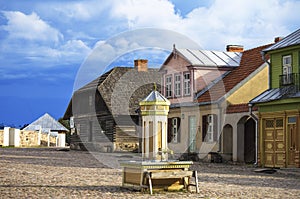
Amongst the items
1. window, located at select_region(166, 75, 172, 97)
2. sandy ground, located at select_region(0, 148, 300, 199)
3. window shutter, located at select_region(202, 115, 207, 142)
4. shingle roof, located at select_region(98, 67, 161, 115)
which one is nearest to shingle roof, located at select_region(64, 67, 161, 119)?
shingle roof, located at select_region(98, 67, 161, 115)

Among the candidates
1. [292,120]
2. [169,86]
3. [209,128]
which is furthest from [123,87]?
[292,120]

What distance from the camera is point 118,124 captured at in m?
44.1

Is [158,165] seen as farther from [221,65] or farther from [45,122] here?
[45,122]

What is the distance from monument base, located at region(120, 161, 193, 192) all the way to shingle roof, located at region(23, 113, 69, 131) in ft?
183

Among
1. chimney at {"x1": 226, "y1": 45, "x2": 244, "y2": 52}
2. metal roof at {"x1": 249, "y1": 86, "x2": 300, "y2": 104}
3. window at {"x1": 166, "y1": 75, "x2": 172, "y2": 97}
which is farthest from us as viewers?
chimney at {"x1": 226, "y1": 45, "x2": 244, "y2": 52}

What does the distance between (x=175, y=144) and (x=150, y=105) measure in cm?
1863

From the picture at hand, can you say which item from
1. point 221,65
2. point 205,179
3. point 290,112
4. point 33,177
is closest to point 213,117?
point 221,65

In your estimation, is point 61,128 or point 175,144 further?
point 61,128

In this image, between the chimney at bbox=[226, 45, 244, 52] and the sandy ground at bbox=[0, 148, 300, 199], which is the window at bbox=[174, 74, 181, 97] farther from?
the sandy ground at bbox=[0, 148, 300, 199]

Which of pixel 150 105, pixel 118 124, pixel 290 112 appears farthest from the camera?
pixel 118 124

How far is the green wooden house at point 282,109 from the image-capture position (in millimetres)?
24484

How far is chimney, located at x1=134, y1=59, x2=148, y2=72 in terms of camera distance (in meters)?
46.6

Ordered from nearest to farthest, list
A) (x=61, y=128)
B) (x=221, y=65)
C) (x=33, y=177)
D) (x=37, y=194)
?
1. (x=37, y=194)
2. (x=33, y=177)
3. (x=221, y=65)
4. (x=61, y=128)

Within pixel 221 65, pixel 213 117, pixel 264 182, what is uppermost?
pixel 221 65
